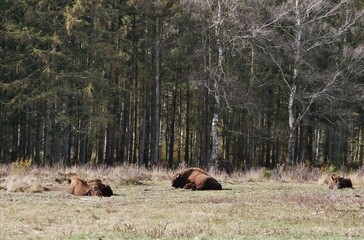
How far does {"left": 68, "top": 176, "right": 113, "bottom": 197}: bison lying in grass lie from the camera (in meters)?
16.2

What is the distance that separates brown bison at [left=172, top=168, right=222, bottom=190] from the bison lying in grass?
11.6 feet

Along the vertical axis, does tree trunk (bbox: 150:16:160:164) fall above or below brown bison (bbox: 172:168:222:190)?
above

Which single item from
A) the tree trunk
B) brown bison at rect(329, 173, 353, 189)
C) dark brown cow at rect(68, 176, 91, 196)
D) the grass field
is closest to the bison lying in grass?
dark brown cow at rect(68, 176, 91, 196)

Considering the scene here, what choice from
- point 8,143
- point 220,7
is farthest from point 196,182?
point 8,143

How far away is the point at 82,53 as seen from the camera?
35.9 meters

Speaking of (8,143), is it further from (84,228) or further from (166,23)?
(84,228)

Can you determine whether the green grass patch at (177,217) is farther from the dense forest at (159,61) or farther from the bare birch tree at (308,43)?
the bare birch tree at (308,43)

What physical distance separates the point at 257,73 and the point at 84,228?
3285 cm

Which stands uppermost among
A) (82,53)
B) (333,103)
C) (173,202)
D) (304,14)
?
(304,14)

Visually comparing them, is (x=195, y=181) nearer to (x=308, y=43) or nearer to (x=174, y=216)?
(x=174, y=216)

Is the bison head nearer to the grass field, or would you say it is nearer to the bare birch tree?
the grass field

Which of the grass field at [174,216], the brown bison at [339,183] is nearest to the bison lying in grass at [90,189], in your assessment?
the grass field at [174,216]

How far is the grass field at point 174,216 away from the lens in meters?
9.43

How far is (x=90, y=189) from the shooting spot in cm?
1634
